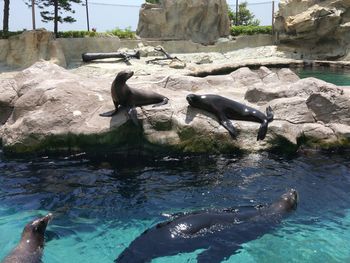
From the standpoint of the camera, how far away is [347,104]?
885 cm

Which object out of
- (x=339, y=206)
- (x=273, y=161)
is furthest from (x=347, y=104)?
(x=339, y=206)

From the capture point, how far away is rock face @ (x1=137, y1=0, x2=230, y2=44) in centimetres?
3133

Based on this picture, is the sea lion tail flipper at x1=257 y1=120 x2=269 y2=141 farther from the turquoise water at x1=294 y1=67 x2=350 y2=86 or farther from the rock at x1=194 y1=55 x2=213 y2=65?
the rock at x1=194 y1=55 x2=213 y2=65

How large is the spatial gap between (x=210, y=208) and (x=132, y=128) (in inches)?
108

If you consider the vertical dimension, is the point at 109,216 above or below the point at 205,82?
below

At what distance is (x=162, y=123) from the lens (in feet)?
26.8

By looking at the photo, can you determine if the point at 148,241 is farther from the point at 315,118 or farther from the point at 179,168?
the point at 315,118

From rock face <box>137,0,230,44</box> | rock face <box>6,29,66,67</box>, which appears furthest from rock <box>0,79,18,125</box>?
rock face <box>137,0,230,44</box>

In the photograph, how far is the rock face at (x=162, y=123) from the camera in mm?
8070

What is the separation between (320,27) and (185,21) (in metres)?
9.52

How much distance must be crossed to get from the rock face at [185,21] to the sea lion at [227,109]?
2305cm

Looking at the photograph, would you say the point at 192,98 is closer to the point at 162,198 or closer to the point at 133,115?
the point at 133,115

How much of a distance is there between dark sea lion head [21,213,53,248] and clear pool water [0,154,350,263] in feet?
0.65

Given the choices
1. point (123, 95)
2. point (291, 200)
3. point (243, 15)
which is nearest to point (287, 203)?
point (291, 200)
